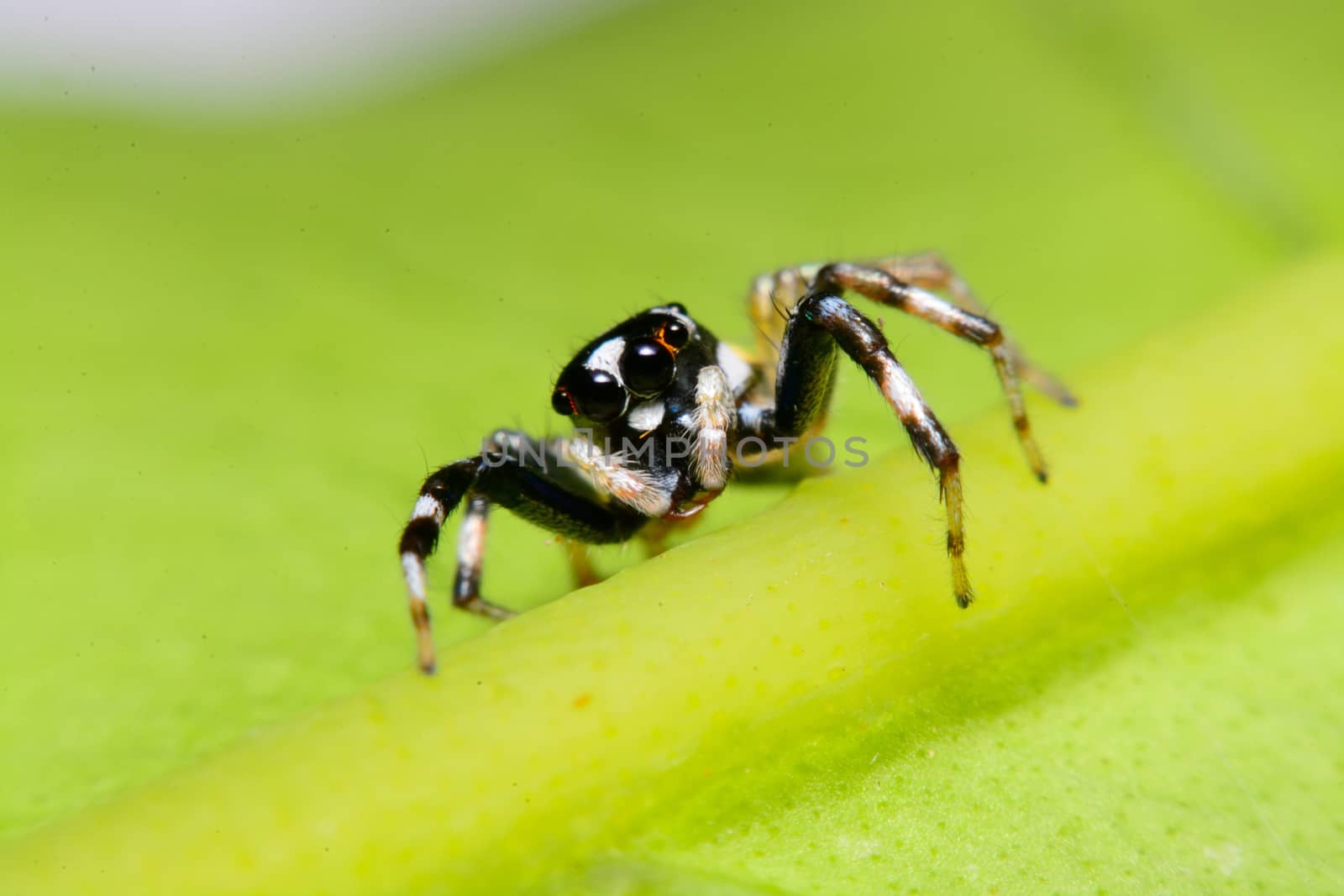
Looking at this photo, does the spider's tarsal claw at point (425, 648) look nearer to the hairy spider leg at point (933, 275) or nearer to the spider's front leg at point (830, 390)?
the spider's front leg at point (830, 390)

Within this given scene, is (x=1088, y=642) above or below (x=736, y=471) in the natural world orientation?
below

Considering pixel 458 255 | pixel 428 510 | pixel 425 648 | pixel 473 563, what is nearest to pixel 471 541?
pixel 473 563

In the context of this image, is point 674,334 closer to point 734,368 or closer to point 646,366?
point 646,366

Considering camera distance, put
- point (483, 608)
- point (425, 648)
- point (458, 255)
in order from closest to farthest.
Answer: point (425, 648), point (483, 608), point (458, 255)

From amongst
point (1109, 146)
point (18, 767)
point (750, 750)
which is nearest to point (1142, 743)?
point (750, 750)

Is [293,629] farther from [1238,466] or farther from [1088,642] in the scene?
[1238,466]
